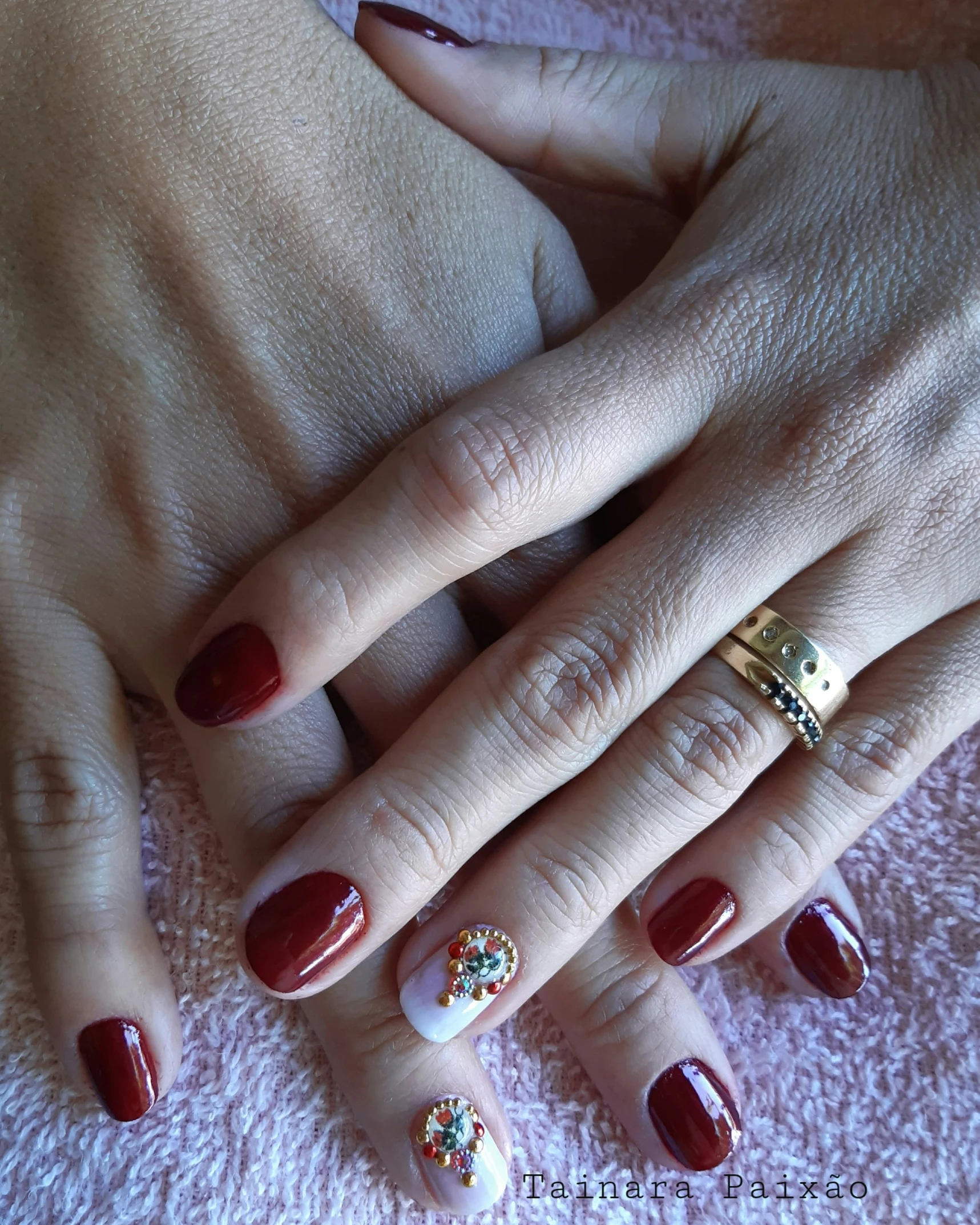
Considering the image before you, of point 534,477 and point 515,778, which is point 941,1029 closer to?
point 515,778

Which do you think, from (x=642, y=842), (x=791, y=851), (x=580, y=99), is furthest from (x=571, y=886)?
(x=580, y=99)

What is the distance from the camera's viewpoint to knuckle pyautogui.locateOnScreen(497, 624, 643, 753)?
655mm

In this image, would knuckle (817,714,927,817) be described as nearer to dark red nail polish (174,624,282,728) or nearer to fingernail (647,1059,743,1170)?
fingernail (647,1059,743,1170)

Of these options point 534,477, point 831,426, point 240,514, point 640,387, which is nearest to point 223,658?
point 240,514

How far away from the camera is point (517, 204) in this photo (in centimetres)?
77

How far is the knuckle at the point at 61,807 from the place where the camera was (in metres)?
0.69

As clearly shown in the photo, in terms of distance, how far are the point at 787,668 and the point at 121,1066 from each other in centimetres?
55

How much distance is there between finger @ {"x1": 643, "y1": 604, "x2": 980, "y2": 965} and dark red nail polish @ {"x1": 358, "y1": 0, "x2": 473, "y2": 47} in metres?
0.60

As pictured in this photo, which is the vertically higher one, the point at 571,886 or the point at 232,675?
the point at 232,675

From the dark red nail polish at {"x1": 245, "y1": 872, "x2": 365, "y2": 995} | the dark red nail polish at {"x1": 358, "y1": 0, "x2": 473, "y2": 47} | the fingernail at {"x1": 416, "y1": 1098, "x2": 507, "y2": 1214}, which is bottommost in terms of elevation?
the fingernail at {"x1": 416, "y1": 1098, "x2": 507, "y2": 1214}

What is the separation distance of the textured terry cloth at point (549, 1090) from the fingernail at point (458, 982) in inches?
3.0

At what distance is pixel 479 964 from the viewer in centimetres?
65

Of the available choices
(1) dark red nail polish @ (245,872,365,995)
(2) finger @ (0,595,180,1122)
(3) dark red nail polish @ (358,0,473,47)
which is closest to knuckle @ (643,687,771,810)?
(1) dark red nail polish @ (245,872,365,995)

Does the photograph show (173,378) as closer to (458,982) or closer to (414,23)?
(414,23)
